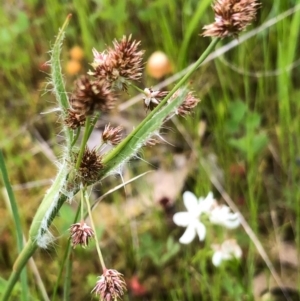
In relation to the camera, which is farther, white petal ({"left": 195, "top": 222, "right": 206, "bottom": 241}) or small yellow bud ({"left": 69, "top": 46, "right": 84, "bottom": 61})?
small yellow bud ({"left": 69, "top": 46, "right": 84, "bottom": 61})

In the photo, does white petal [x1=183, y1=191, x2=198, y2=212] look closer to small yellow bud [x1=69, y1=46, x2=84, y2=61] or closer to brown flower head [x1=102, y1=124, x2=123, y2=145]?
brown flower head [x1=102, y1=124, x2=123, y2=145]

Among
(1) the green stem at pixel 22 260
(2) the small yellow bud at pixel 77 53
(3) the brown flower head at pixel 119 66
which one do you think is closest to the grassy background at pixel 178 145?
(2) the small yellow bud at pixel 77 53

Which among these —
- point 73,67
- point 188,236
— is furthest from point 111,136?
point 73,67

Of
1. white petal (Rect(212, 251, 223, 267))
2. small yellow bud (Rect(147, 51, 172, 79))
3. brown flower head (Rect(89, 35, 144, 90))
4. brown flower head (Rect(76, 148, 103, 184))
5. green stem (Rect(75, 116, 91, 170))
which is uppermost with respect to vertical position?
small yellow bud (Rect(147, 51, 172, 79))

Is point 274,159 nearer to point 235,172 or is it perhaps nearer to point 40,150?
point 235,172

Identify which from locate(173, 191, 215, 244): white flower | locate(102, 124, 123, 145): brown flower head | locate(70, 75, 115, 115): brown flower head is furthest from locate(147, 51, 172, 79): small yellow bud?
locate(70, 75, 115, 115): brown flower head

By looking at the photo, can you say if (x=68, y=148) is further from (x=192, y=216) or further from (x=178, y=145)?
(x=178, y=145)
